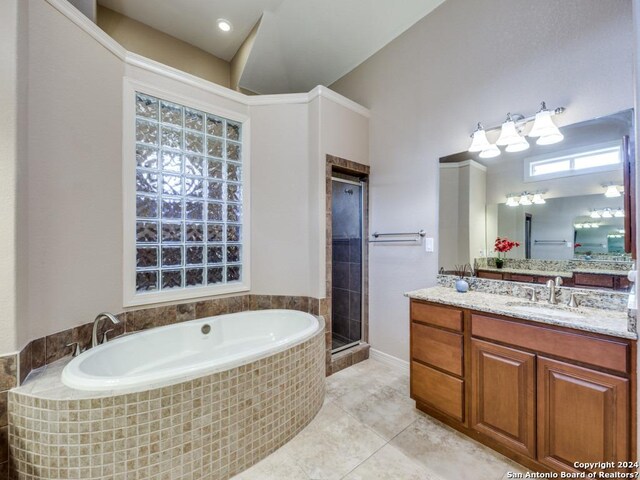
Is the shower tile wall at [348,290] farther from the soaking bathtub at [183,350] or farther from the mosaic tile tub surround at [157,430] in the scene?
the mosaic tile tub surround at [157,430]

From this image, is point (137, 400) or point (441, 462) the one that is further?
point (441, 462)

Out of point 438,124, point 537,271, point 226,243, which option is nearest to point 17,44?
point 226,243

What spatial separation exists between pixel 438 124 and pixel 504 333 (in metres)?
1.74

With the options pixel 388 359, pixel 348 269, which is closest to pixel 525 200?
pixel 348 269

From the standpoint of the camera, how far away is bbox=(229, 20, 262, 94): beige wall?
2.73 metres

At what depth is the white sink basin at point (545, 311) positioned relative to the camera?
1372mm

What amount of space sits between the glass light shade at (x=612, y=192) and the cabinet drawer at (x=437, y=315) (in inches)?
43.3

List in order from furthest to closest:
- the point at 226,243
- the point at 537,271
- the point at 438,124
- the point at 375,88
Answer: the point at 375,88 < the point at 226,243 < the point at 438,124 < the point at 537,271

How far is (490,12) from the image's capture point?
2.00 metres

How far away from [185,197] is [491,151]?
2.43 m

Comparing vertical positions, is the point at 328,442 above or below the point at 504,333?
below

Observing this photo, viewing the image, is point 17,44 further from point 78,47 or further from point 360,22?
point 360,22

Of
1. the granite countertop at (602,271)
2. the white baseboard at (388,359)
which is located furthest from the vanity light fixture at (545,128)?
the white baseboard at (388,359)

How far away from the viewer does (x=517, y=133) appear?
1838 millimetres
